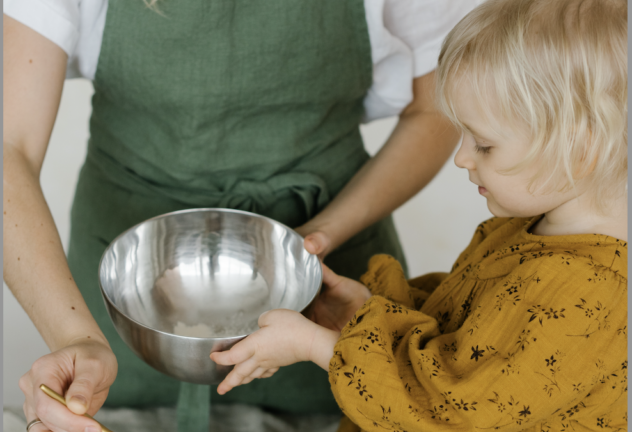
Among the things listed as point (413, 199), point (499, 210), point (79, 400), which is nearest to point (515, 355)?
point (499, 210)

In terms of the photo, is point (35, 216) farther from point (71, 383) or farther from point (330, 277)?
point (330, 277)

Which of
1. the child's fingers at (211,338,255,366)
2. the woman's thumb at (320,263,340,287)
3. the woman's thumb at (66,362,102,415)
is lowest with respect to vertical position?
the woman's thumb at (66,362,102,415)

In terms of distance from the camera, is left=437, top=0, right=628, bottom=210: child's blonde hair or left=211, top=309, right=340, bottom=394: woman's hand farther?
left=211, top=309, right=340, bottom=394: woman's hand

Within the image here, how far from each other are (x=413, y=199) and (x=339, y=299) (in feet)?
4.16

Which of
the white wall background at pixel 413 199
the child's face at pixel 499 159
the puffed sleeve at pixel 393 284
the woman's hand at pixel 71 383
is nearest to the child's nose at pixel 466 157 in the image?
the child's face at pixel 499 159

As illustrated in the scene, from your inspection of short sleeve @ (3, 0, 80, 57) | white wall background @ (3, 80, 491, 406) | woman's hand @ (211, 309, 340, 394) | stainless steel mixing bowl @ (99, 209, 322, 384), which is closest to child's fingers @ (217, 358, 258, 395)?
woman's hand @ (211, 309, 340, 394)

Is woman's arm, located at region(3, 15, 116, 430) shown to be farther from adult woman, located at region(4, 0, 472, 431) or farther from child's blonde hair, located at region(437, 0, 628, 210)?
child's blonde hair, located at region(437, 0, 628, 210)

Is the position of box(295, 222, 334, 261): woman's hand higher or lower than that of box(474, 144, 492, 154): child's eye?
lower

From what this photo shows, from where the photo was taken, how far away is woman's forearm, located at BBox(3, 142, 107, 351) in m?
0.71

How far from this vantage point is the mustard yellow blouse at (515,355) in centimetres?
60

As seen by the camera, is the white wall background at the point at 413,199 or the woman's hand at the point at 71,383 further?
the white wall background at the point at 413,199

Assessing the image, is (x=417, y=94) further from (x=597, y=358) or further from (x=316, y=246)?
(x=597, y=358)

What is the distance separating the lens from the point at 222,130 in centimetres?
91

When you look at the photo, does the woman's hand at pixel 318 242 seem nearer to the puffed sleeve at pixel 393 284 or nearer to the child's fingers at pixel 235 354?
the puffed sleeve at pixel 393 284
